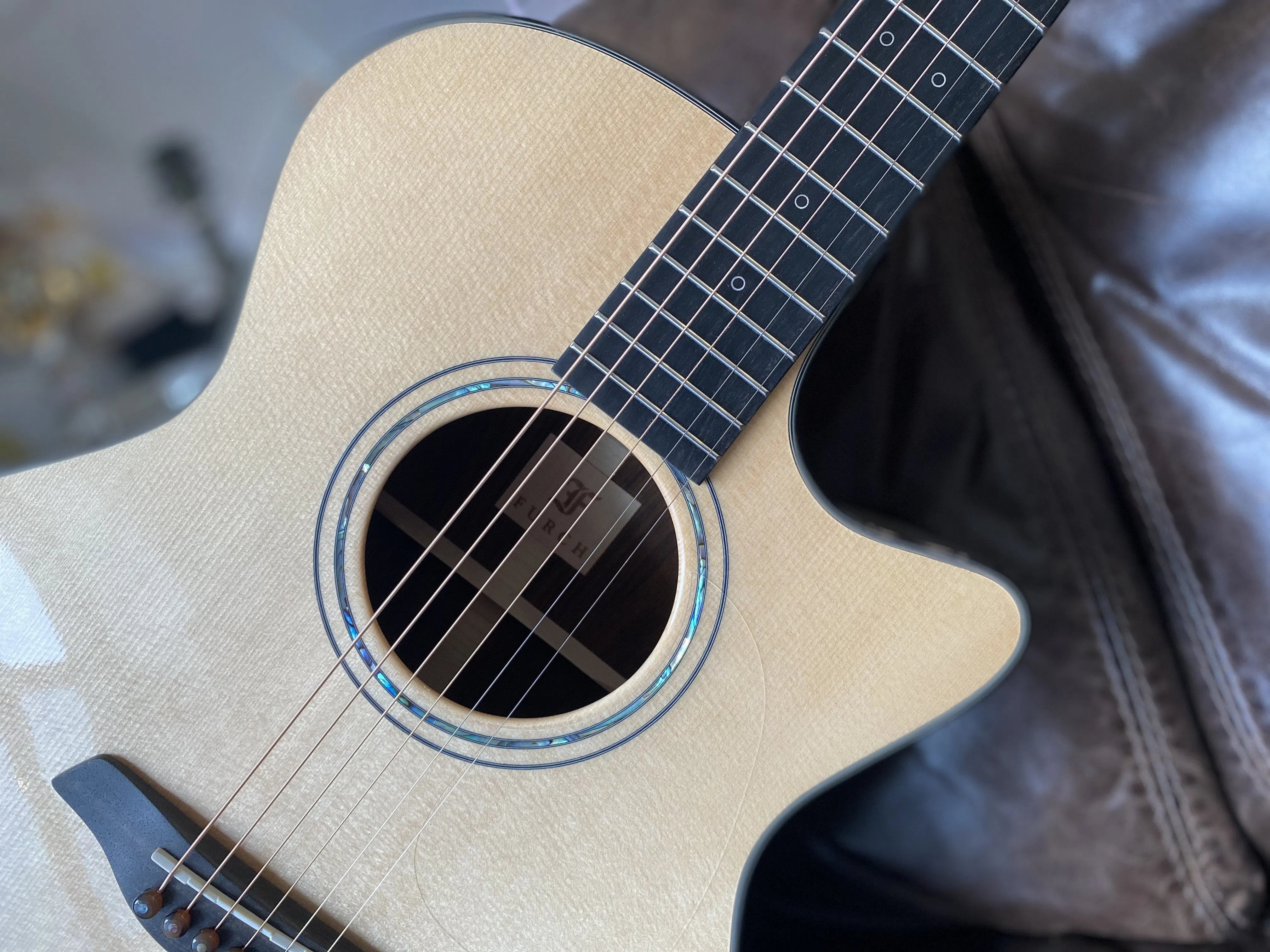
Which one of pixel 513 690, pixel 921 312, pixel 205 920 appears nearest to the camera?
pixel 205 920

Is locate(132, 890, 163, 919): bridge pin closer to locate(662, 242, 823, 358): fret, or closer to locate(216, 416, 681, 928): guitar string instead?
locate(216, 416, 681, 928): guitar string

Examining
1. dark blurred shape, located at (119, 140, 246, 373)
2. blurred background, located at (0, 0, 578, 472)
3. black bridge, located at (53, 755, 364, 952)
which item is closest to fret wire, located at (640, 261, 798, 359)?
black bridge, located at (53, 755, 364, 952)

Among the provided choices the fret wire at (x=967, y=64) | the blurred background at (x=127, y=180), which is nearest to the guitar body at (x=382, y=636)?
the fret wire at (x=967, y=64)

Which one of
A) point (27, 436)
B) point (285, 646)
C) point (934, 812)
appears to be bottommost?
point (27, 436)

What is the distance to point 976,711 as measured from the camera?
0.71 meters

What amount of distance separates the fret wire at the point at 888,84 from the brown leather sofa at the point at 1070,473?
22cm

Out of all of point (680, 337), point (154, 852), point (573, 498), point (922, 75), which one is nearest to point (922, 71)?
point (922, 75)

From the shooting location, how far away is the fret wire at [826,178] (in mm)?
500

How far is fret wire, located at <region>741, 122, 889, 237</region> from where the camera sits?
1.64 feet

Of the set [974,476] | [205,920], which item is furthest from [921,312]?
[205,920]

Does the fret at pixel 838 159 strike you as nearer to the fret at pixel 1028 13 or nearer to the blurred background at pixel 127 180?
the fret at pixel 1028 13

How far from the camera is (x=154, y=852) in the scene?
52cm

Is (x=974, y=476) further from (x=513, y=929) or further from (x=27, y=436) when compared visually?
(x=27, y=436)

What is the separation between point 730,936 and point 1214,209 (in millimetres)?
651
